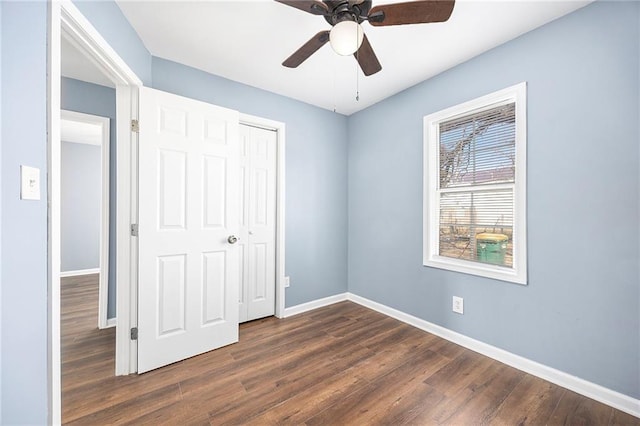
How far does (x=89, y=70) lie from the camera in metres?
2.49

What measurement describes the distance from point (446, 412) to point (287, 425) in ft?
3.21

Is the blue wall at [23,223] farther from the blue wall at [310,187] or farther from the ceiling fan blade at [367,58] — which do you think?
the blue wall at [310,187]

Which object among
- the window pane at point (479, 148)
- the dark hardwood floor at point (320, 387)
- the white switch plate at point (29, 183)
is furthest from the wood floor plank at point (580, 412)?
the white switch plate at point (29, 183)

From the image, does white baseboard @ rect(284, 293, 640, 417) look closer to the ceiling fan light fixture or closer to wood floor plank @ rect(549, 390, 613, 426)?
wood floor plank @ rect(549, 390, 613, 426)

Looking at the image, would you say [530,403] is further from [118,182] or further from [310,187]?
[118,182]

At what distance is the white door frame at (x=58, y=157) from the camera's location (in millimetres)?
1050

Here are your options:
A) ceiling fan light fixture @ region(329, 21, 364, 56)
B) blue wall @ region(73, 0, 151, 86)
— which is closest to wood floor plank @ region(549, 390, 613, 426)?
ceiling fan light fixture @ region(329, 21, 364, 56)

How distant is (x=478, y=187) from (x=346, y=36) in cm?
175

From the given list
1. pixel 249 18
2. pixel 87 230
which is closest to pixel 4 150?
pixel 249 18

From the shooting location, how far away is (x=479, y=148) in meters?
2.32

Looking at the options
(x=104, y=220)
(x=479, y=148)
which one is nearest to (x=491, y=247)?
(x=479, y=148)

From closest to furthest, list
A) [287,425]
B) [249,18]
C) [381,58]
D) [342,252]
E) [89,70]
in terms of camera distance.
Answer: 1. [287,425]
2. [249,18]
3. [381,58]
4. [89,70]
5. [342,252]

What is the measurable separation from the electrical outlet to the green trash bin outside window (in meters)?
0.42

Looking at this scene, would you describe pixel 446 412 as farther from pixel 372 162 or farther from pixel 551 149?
pixel 372 162
